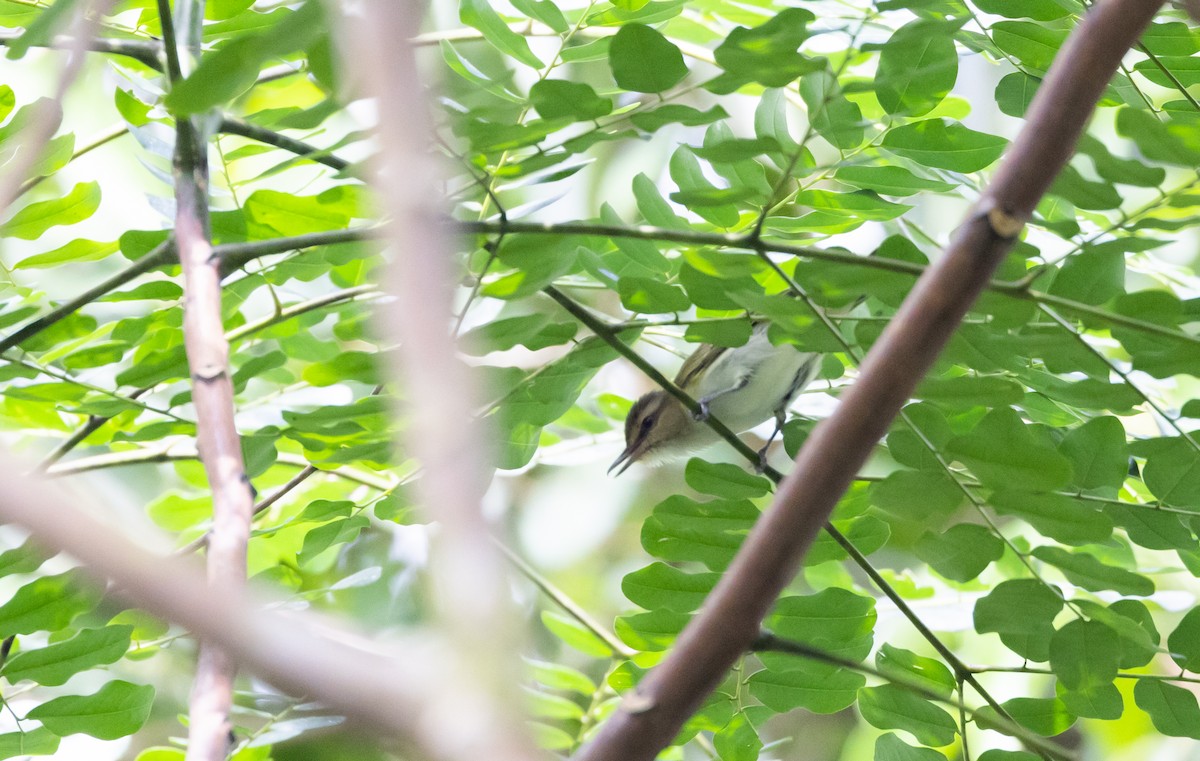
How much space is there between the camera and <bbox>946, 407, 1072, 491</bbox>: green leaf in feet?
4.71

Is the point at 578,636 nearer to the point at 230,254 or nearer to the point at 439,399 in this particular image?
the point at 230,254

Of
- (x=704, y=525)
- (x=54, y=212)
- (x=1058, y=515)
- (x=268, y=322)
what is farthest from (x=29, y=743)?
(x=1058, y=515)

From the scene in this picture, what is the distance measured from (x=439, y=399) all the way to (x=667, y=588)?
59.2 inches

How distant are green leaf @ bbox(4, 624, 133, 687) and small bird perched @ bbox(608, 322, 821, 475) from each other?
156cm

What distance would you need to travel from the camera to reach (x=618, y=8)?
1.89 m

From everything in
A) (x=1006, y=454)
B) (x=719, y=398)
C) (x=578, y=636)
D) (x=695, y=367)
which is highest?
(x=1006, y=454)

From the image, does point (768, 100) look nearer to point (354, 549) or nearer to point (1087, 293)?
point (1087, 293)

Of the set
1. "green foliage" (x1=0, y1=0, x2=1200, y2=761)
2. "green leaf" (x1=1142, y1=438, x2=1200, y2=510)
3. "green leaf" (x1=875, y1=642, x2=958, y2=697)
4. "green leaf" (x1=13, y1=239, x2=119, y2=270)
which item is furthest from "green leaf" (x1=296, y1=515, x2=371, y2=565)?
"green leaf" (x1=1142, y1=438, x2=1200, y2=510)

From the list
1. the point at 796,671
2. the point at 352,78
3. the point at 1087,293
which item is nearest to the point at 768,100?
the point at 1087,293

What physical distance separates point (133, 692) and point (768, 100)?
1.43 metres

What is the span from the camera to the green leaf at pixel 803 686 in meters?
1.85

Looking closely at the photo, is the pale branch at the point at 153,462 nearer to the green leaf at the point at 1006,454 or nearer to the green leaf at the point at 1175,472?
the green leaf at the point at 1006,454

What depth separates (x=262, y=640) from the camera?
0.44 metres

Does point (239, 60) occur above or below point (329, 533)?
above
